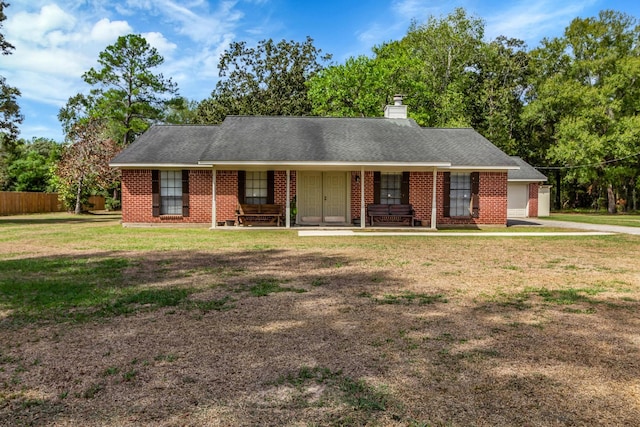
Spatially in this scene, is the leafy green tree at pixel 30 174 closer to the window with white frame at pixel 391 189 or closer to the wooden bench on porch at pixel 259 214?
the wooden bench on porch at pixel 259 214

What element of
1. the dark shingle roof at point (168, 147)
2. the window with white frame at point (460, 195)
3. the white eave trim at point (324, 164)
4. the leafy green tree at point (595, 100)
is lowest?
the window with white frame at point (460, 195)

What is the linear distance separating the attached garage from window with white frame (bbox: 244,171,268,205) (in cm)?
1688

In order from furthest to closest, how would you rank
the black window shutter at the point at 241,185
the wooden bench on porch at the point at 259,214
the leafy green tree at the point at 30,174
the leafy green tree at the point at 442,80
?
the leafy green tree at the point at 30,174 < the leafy green tree at the point at 442,80 < the black window shutter at the point at 241,185 < the wooden bench on porch at the point at 259,214

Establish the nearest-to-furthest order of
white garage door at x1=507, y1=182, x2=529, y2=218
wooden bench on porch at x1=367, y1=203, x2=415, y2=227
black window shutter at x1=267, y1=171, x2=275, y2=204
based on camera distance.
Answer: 1. wooden bench on porch at x1=367, y1=203, x2=415, y2=227
2. black window shutter at x1=267, y1=171, x2=275, y2=204
3. white garage door at x1=507, y1=182, x2=529, y2=218

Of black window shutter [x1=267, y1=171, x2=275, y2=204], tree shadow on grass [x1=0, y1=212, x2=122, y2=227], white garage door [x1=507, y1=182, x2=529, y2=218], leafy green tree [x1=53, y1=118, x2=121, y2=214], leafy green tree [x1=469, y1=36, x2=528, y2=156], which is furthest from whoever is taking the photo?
leafy green tree [x1=469, y1=36, x2=528, y2=156]

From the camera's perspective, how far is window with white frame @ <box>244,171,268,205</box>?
17.9 metres

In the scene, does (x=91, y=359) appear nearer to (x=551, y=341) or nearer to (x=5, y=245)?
(x=551, y=341)

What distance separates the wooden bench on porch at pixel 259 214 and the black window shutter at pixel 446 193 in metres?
7.06

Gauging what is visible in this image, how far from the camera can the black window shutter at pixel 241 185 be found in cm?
1759

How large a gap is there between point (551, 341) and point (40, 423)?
168 inches

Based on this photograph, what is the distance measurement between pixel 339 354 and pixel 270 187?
47.1ft

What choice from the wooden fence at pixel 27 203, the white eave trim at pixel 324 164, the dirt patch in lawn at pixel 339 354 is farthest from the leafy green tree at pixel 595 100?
the wooden fence at pixel 27 203

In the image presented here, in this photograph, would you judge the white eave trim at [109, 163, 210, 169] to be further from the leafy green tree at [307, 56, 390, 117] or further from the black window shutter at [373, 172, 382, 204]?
the leafy green tree at [307, 56, 390, 117]

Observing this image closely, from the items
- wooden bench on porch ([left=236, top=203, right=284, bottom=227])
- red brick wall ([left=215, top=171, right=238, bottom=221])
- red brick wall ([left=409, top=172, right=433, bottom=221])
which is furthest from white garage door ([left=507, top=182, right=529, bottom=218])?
red brick wall ([left=215, top=171, right=238, bottom=221])
